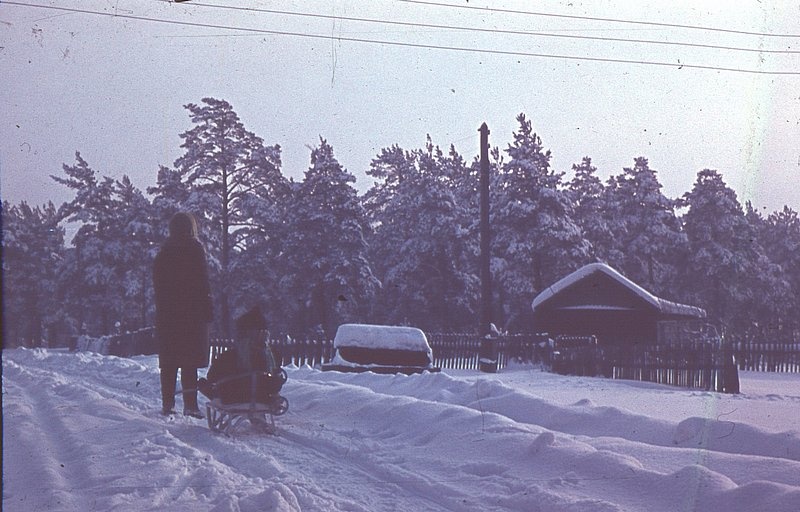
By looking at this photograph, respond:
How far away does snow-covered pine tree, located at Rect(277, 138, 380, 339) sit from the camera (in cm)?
4484

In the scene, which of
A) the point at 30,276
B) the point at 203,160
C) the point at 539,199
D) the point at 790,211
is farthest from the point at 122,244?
the point at 790,211

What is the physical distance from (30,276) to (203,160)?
30.6 m

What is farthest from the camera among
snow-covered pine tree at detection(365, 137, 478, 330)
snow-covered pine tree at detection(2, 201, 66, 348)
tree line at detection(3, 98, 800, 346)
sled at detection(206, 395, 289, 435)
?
snow-covered pine tree at detection(2, 201, 66, 348)

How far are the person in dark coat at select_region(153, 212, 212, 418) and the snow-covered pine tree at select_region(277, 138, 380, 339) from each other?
34.2 meters

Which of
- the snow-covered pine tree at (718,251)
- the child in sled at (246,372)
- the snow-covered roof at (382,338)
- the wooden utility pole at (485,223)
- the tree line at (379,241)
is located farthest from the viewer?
the snow-covered pine tree at (718,251)

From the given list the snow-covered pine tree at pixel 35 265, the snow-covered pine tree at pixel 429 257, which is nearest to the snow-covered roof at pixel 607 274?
the snow-covered pine tree at pixel 429 257

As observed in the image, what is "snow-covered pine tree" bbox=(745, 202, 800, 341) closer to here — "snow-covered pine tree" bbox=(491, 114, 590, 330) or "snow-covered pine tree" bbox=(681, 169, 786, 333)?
"snow-covered pine tree" bbox=(681, 169, 786, 333)

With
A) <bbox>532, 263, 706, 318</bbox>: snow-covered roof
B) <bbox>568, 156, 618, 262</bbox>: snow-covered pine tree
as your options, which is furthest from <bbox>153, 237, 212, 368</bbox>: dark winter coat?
<bbox>568, 156, 618, 262</bbox>: snow-covered pine tree

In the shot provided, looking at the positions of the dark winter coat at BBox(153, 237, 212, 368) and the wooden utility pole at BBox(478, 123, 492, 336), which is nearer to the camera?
the dark winter coat at BBox(153, 237, 212, 368)

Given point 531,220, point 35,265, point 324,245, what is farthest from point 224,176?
point 35,265

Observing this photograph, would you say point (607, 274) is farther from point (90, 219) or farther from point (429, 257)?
point (90, 219)

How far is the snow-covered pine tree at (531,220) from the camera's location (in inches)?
1891

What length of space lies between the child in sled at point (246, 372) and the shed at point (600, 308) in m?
28.8

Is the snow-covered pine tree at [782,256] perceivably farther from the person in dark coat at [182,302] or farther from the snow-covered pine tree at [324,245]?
the person in dark coat at [182,302]
